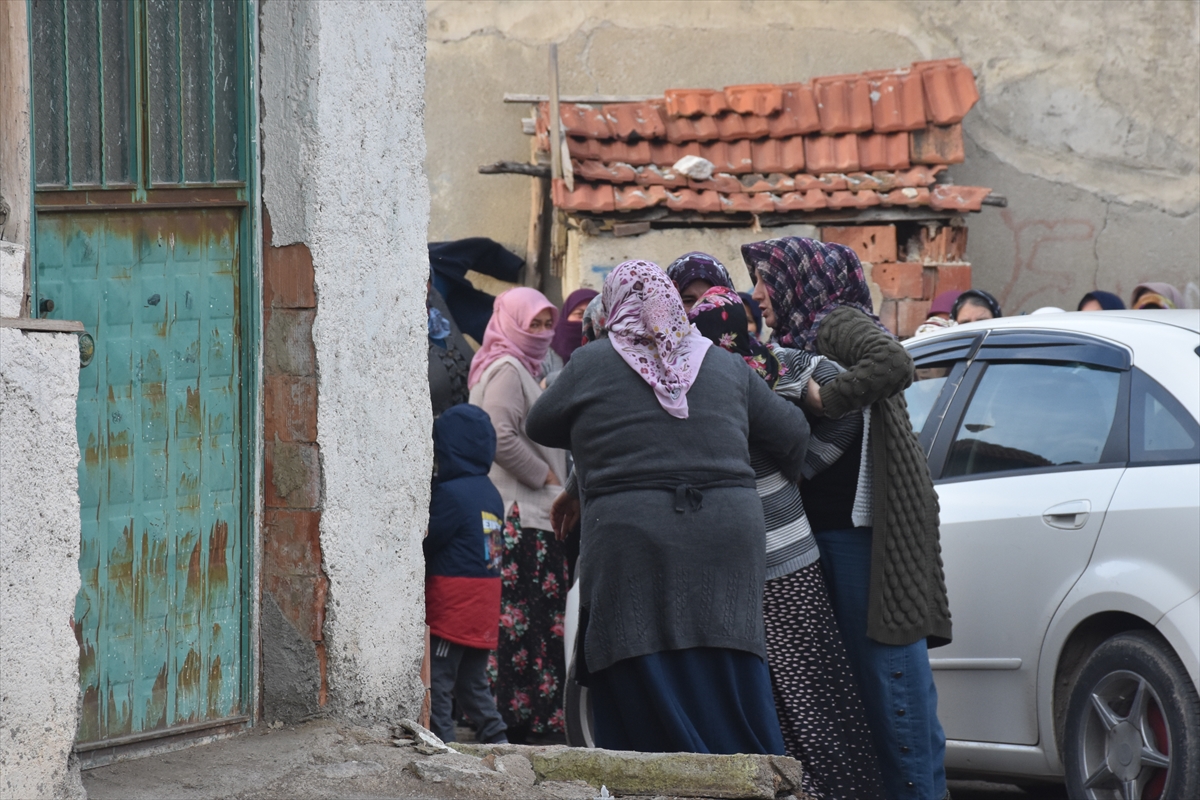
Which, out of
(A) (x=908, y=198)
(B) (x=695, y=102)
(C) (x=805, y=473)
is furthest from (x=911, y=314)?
(C) (x=805, y=473)

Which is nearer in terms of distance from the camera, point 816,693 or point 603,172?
point 816,693

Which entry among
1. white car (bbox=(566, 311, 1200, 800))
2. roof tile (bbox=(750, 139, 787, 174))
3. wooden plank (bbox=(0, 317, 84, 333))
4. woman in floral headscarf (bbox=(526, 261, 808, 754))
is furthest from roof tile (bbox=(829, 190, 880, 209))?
wooden plank (bbox=(0, 317, 84, 333))

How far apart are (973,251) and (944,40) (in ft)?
5.07

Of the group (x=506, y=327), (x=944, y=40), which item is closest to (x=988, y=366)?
(x=506, y=327)

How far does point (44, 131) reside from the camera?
119 inches

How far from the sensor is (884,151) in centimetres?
955

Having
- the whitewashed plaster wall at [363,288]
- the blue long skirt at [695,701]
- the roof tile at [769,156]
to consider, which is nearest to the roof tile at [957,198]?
the roof tile at [769,156]

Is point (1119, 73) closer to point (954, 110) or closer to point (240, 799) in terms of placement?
point (954, 110)

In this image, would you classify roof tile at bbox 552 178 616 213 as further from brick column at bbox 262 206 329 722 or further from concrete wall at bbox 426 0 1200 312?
brick column at bbox 262 206 329 722

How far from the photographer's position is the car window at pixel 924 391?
546 centimetres

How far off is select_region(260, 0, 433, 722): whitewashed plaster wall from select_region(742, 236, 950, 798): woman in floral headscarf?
125 cm

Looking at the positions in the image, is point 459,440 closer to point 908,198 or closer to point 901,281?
point 901,281

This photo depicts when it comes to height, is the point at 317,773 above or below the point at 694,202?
below

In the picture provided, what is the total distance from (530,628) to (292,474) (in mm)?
2980
